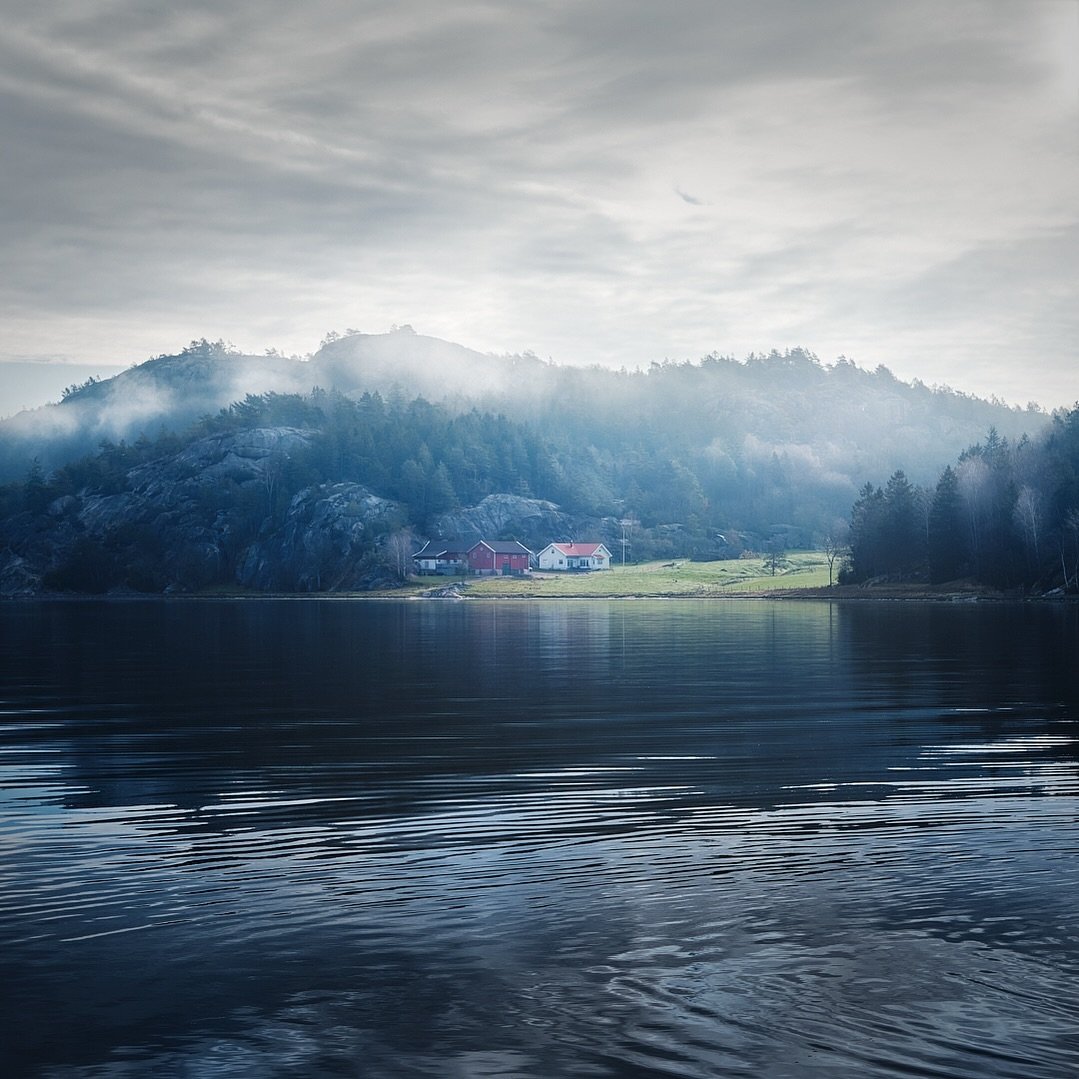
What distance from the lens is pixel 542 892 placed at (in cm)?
1761

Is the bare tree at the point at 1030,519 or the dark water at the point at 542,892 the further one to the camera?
the bare tree at the point at 1030,519

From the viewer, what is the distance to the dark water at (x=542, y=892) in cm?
1227

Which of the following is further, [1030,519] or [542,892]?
[1030,519]

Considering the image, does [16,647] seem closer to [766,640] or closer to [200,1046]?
[766,640]

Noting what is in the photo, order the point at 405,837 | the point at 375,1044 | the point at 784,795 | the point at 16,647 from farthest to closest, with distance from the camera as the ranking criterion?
the point at 16,647 → the point at 784,795 → the point at 405,837 → the point at 375,1044

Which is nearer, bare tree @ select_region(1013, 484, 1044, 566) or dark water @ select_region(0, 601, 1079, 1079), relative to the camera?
dark water @ select_region(0, 601, 1079, 1079)

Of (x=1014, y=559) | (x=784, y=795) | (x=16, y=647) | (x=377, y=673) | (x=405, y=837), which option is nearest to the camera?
(x=405, y=837)

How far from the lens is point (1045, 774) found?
90.6 feet

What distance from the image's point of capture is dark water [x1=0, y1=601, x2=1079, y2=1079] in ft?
40.3

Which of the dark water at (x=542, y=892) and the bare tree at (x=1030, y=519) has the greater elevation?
the bare tree at (x=1030, y=519)

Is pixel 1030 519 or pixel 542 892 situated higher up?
pixel 1030 519

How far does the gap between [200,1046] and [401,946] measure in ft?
11.3

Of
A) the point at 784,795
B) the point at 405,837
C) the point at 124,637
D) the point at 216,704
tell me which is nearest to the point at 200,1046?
the point at 405,837

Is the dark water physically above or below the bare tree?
below
